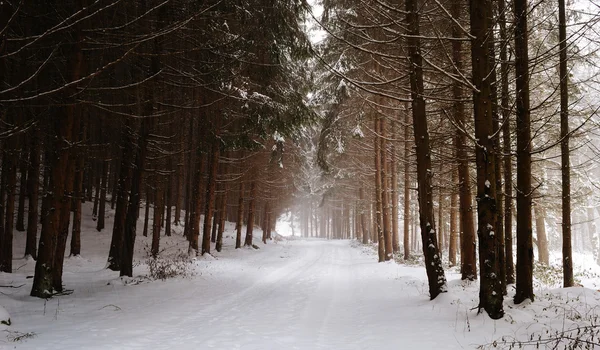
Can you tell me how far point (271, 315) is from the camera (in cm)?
762

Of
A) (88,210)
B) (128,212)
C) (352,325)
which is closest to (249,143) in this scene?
(128,212)

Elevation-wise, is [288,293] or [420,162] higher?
[420,162]

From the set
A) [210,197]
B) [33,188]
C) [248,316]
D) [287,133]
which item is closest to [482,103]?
[248,316]

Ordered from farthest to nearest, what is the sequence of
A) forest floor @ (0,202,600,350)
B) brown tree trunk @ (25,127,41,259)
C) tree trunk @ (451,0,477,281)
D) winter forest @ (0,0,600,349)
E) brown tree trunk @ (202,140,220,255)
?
brown tree trunk @ (202,140,220,255) → brown tree trunk @ (25,127,41,259) → tree trunk @ (451,0,477,281) → winter forest @ (0,0,600,349) → forest floor @ (0,202,600,350)

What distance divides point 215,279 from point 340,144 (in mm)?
9752

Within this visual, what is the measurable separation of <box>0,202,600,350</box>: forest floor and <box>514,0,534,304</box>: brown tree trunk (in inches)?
18.8

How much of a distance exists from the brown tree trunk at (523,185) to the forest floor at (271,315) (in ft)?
1.57

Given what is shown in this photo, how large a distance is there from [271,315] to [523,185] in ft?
19.6

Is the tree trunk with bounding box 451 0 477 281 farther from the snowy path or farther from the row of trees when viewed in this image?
the snowy path

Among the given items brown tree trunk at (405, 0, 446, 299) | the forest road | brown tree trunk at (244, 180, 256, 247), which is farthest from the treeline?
brown tree trunk at (244, 180, 256, 247)

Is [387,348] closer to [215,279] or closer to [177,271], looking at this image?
[215,279]

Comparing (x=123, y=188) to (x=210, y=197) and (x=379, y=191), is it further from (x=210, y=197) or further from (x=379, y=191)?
(x=379, y=191)

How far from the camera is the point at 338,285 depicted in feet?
39.5

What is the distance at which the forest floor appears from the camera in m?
5.61
